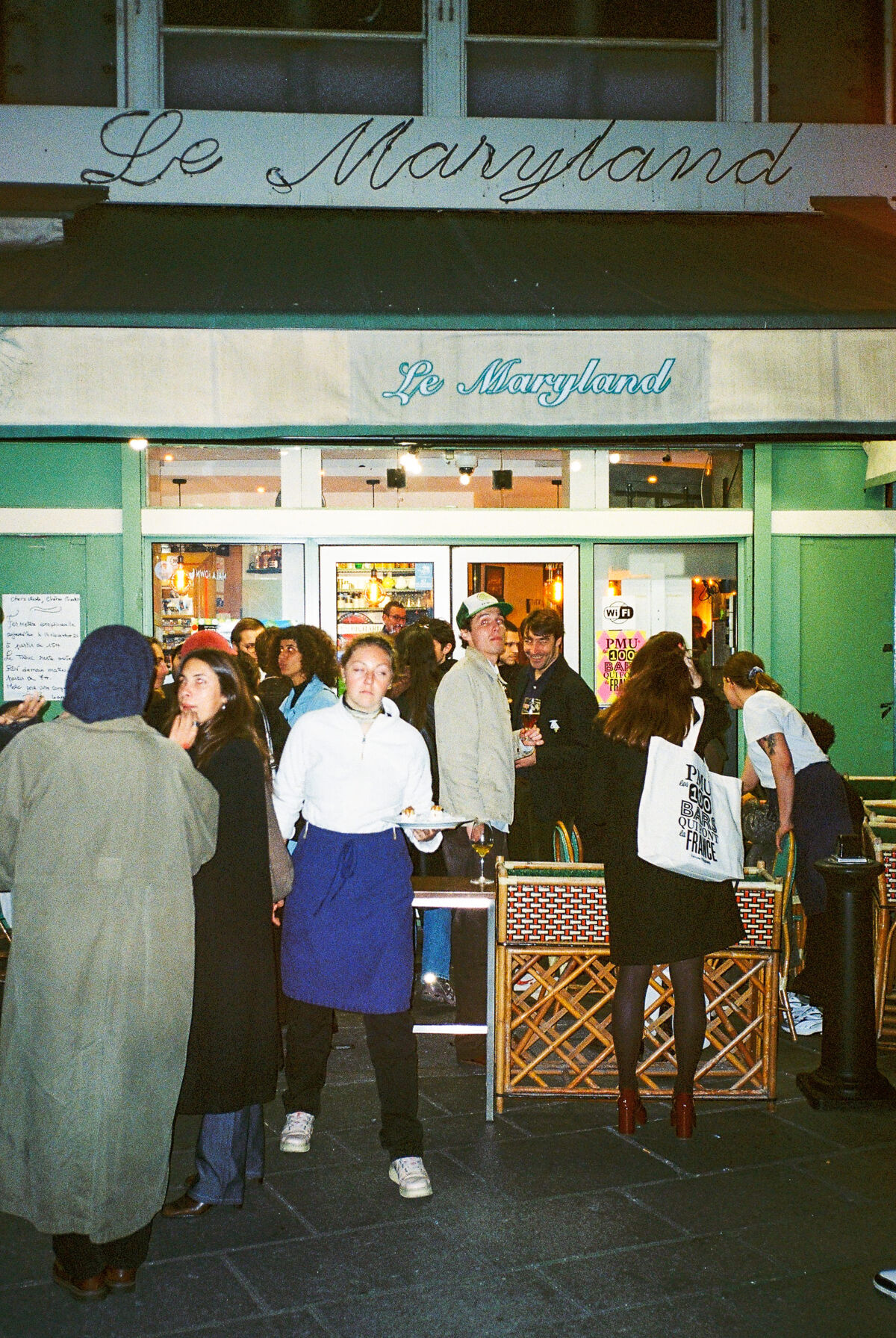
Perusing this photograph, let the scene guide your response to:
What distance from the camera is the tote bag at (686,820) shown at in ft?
15.6

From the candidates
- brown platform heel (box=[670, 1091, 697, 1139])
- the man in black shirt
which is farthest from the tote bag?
the man in black shirt

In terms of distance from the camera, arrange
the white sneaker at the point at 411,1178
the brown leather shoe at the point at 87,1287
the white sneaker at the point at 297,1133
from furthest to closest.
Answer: the white sneaker at the point at 297,1133, the white sneaker at the point at 411,1178, the brown leather shoe at the point at 87,1287

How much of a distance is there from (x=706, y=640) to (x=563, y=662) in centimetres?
315

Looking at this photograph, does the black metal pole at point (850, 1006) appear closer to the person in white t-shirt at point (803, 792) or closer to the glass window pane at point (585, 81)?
the person in white t-shirt at point (803, 792)

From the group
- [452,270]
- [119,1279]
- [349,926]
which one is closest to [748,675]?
[452,270]

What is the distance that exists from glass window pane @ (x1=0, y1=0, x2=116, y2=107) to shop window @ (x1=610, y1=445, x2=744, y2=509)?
4997 millimetres

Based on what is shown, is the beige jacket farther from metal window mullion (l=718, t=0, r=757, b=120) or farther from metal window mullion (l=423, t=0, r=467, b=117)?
metal window mullion (l=718, t=0, r=757, b=120)

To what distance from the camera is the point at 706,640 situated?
33.7 ft

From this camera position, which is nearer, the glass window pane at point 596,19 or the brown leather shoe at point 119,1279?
the brown leather shoe at point 119,1279

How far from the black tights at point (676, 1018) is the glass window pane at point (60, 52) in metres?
7.28

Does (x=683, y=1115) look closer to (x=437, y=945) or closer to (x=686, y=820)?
(x=686, y=820)

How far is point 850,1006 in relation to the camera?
535cm

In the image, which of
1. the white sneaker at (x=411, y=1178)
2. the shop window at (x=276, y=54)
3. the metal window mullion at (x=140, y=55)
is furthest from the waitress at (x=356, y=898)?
the metal window mullion at (x=140, y=55)

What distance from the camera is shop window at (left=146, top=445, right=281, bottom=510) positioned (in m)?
9.71
